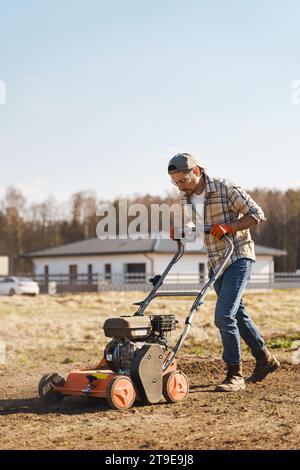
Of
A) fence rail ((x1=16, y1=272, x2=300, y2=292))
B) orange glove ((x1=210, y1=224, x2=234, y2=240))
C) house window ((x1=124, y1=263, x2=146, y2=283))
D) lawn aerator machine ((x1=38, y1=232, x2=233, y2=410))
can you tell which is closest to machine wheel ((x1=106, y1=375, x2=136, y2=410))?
lawn aerator machine ((x1=38, y1=232, x2=233, y2=410))

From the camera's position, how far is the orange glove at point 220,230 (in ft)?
20.3

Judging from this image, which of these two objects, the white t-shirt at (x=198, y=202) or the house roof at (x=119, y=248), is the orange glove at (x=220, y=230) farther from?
the house roof at (x=119, y=248)

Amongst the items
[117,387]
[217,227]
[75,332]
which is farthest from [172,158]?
[75,332]

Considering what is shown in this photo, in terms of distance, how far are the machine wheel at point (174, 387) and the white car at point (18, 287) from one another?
37817mm

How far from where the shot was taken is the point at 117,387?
553 centimetres

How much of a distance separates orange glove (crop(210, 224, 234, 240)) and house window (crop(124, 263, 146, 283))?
42.7 m

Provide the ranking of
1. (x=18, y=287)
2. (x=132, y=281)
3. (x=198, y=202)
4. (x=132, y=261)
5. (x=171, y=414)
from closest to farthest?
(x=171, y=414), (x=198, y=202), (x=18, y=287), (x=132, y=281), (x=132, y=261)

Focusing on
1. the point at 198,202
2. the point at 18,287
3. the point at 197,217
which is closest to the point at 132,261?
the point at 18,287

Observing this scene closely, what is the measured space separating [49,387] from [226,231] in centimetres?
202

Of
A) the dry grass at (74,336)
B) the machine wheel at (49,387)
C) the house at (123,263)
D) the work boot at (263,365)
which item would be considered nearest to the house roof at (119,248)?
the house at (123,263)

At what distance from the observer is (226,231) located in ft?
20.4

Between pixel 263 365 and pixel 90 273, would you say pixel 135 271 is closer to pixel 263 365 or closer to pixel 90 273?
pixel 90 273

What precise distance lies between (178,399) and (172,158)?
2.06m
